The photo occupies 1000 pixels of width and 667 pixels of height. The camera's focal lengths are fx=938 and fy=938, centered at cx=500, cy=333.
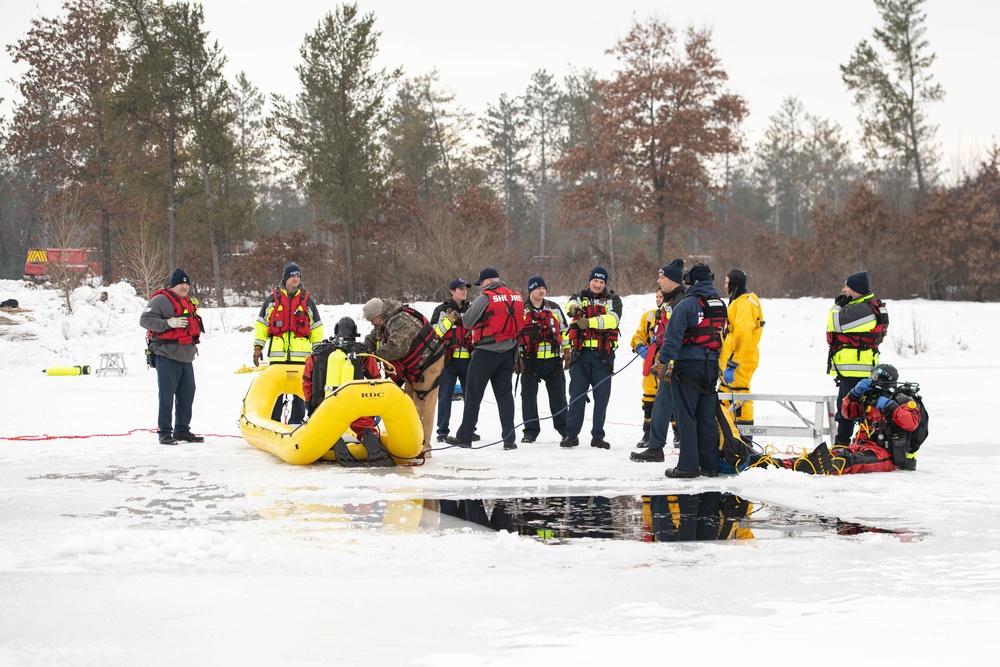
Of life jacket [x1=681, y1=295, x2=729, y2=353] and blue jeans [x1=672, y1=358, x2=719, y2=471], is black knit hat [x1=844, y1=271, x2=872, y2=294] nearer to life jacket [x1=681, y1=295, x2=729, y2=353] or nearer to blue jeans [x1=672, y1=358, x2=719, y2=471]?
life jacket [x1=681, y1=295, x2=729, y2=353]

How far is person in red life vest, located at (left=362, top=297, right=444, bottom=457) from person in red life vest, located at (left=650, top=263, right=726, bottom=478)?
8.03 feet

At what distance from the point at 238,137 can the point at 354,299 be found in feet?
77.6

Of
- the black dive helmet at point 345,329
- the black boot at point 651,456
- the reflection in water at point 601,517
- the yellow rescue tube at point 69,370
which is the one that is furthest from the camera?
the yellow rescue tube at point 69,370

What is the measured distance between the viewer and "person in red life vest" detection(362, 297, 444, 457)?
920 centimetres

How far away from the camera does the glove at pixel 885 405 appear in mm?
8086

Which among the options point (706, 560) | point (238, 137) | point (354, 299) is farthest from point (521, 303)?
point (238, 137)

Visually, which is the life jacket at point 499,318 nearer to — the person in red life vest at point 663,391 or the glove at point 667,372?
the person in red life vest at point 663,391

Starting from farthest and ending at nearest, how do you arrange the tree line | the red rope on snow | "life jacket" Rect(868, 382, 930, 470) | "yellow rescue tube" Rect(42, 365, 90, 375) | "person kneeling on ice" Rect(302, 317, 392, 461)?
the tree line → "yellow rescue tube" Rect(42, 365, 90, 375) → the red rope on snow → "person kneeling on ice" Rect(302, 317, 392, 461) → "life jacket" Rect(868, 382, 930, 470)

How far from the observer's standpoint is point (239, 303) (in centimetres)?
3469

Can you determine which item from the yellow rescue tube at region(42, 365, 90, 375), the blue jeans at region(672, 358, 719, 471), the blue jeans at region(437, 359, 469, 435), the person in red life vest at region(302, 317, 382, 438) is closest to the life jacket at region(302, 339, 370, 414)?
the person in red life vest at region(302, 317, 382, 438)

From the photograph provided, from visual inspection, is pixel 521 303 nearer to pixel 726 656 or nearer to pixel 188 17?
pixel 726 656

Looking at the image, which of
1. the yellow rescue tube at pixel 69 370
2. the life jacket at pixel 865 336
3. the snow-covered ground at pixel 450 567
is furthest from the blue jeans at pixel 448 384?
the yellow rescue tube at pixel 69 370

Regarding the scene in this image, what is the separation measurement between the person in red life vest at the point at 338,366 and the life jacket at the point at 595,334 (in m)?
2.34

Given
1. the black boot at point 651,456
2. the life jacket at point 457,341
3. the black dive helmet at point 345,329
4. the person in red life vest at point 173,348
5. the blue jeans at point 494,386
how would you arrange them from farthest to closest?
the life jacket at point 457,341 < the blue jeans at point 494,386 < the person in red life vest at point 173,348 < the black boot at point 651,456 < the black dive helmet at point 345,329
